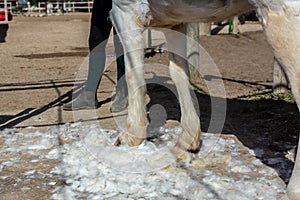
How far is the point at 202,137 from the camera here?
13.5 feet

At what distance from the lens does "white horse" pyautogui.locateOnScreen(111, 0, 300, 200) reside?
8.17 feet

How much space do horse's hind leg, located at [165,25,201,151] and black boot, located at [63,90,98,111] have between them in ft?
5.58

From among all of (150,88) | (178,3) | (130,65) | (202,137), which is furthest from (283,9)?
(150,88)

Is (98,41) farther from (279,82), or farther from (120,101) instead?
(279,82)

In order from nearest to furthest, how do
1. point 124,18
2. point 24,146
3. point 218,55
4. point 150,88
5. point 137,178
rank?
point 137,178, point 124,18, point 24,146, point 150,88, point 218,55

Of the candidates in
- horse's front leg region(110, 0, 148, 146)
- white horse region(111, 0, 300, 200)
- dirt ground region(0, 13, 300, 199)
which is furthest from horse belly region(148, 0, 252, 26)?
dirt ground region(0, 13, 300, 199)

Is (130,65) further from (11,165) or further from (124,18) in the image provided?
(11,165)

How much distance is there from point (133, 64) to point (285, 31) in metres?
1.32

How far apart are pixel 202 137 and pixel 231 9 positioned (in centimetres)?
138

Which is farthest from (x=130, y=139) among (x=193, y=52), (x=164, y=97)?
(x=193, y=52)

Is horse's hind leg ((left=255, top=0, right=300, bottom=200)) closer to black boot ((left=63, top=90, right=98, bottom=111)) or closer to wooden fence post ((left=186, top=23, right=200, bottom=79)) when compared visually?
black boot ((left=63, top=90, right=98, bottom=111))

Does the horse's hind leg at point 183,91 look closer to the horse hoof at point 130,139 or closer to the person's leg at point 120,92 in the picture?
the horse hoof at point 130,139

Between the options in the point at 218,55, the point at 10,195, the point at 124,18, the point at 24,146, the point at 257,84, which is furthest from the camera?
the point at 218,55

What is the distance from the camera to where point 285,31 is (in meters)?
2.49
